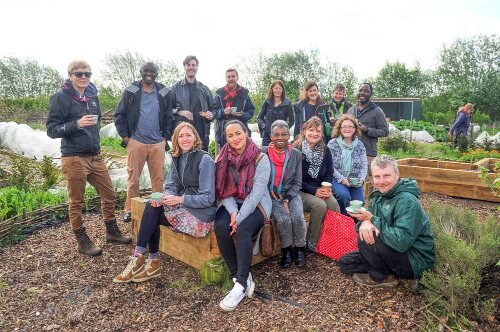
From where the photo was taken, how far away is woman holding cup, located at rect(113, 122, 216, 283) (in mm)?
3209

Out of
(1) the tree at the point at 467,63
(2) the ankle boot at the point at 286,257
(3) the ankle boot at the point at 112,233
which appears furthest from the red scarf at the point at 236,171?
(1) the tree at the point at 467,63

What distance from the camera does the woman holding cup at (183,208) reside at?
10.5ft

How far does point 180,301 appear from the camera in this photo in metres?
2.96

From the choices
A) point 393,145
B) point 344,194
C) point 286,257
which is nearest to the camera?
point 286,257

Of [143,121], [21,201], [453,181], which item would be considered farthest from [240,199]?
[453,181]

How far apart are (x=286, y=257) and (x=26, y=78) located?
33.6 meters

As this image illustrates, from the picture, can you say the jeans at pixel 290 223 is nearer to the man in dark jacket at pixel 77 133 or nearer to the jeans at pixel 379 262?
the jeans at pixel 379 262

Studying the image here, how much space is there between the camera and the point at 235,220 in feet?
10.1

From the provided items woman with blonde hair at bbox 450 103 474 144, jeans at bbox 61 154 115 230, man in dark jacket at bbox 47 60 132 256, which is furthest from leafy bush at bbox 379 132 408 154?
man in dark jacket at bbox 47 60 132 256

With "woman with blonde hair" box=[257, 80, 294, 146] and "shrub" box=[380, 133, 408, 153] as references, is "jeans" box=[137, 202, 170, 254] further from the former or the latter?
"shrub" box=[380, 133, 408, 153]

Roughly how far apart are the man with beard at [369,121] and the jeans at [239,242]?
2.45 metres

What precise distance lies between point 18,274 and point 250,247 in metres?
2.16

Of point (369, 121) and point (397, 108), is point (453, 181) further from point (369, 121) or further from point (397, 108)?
point (397, 108)

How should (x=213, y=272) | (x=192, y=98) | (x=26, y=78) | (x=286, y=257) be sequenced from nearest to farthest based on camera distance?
(x=213, y=272) → (x=286, y=257) → (x=192, y=98) → (x=26, y=78)
